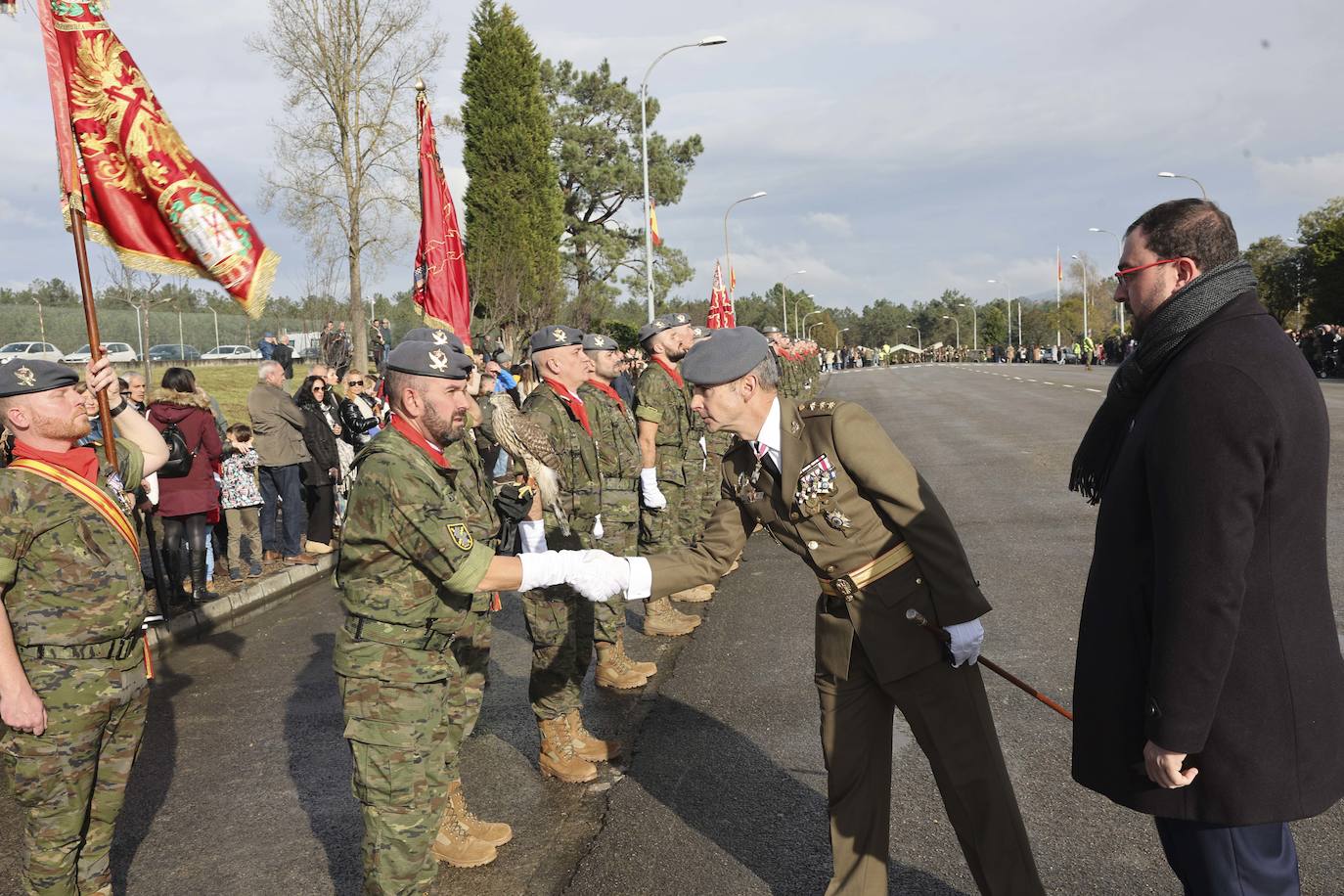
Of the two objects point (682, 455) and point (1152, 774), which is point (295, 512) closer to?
point (682, 455)

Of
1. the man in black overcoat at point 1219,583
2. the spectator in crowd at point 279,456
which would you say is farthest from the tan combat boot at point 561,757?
the spectator in crowd at point 279,456

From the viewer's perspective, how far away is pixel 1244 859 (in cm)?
229

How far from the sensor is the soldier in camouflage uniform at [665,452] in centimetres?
732

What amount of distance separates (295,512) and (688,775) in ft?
22.8

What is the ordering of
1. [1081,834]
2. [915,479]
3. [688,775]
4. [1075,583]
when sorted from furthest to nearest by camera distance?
1. [1075,583]
2. [688,775]
3. [1081,834]
4. [915,479]

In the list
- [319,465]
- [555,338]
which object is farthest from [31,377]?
[319,465]

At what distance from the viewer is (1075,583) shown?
7652 millimetres

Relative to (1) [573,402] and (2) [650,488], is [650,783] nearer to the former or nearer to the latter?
(1) [573,402]

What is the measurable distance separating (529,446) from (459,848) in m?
1.99

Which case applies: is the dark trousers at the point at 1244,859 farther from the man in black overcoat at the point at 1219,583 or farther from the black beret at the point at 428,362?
the black beret at the point at 428,362

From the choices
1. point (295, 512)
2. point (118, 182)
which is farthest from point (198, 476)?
point (118, 182)

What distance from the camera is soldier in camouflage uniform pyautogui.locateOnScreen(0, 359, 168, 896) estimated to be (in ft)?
10.8

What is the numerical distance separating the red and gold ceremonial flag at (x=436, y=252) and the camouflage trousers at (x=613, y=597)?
11.1 ft

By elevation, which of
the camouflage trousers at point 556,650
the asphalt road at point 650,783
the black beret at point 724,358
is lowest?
the asphalt road at point 650,783
